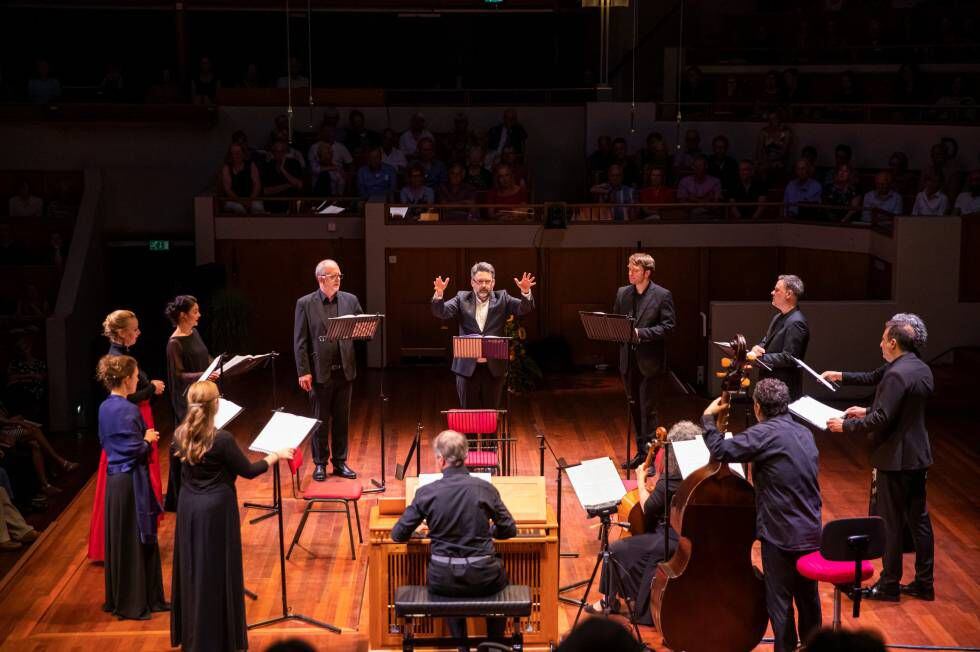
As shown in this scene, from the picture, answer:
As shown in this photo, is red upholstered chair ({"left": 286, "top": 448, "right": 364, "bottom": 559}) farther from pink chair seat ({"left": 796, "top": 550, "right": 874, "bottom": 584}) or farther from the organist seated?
pink chair seat ({"left": 796, "top": 550, "right": 874, "bottom": 584})

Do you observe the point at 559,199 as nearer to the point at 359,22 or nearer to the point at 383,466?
the point at 359,22

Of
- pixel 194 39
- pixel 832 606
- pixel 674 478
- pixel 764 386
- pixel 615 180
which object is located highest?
pixel 194 39

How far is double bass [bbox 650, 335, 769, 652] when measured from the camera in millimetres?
5516

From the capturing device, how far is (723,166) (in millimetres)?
12352

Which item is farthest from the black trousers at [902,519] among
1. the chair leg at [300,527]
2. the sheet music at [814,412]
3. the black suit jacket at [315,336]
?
the black suit jacket at [315,336]

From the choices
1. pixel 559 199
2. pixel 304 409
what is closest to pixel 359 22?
pixel 559 199

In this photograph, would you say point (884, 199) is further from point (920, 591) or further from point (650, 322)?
point (920, 591)

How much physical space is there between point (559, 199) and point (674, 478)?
8.20m

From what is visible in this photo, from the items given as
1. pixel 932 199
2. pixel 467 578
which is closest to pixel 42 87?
pixel 932 199

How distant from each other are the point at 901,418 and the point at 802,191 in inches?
235

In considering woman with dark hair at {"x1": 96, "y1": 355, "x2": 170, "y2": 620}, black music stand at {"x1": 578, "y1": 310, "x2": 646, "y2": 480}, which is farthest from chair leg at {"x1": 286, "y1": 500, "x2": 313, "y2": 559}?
black music stand at {"x1": 578, "y1": 310, "x2": 646, "y2": 480}

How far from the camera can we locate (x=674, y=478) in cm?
606

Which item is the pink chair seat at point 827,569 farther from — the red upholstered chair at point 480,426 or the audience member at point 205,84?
the audience member at point 205,84

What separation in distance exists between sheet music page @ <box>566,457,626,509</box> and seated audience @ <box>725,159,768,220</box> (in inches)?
260
